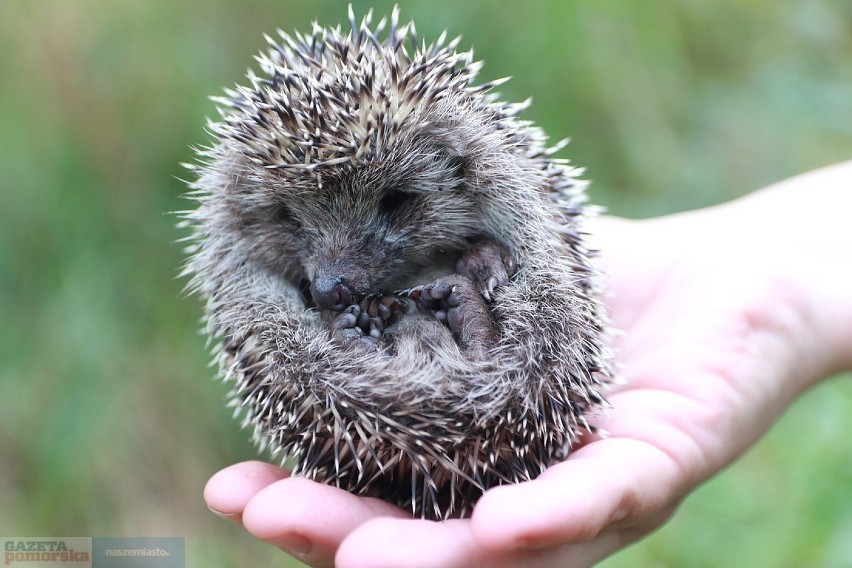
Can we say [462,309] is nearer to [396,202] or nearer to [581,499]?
[396,202]

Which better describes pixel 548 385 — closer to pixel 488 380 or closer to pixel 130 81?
pixel 488 380

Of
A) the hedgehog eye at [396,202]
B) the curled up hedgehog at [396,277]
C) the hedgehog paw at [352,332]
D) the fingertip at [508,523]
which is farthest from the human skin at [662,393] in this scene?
the hedgehog eye at [396,202]

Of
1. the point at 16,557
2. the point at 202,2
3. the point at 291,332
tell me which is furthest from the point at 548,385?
the point at 202,2

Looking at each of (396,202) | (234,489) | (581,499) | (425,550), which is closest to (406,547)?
(425,550)

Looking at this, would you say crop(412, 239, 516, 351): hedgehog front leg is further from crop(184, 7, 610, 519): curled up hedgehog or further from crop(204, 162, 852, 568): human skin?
crop(204, 162, 852, 568): human skin

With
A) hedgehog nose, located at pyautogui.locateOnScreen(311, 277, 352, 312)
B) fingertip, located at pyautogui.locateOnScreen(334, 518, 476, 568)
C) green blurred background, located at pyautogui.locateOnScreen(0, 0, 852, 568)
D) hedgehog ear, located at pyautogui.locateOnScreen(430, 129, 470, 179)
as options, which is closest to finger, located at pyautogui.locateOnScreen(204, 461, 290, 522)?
fingertip, located at pyautogui.locateOnScreen(334, 518, 476, 568)

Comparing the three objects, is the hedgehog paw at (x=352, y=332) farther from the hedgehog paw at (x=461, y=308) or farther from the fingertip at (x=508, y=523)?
the fingertip at (x=508, y=523)

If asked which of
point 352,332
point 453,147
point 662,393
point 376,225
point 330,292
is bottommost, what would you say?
point 662,393

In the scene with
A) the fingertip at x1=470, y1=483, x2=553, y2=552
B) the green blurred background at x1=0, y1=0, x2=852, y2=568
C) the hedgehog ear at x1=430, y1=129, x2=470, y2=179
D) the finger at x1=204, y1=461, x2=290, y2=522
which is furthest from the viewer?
the green blurred background at x1=0, y1=0, x2=852, y2=568
